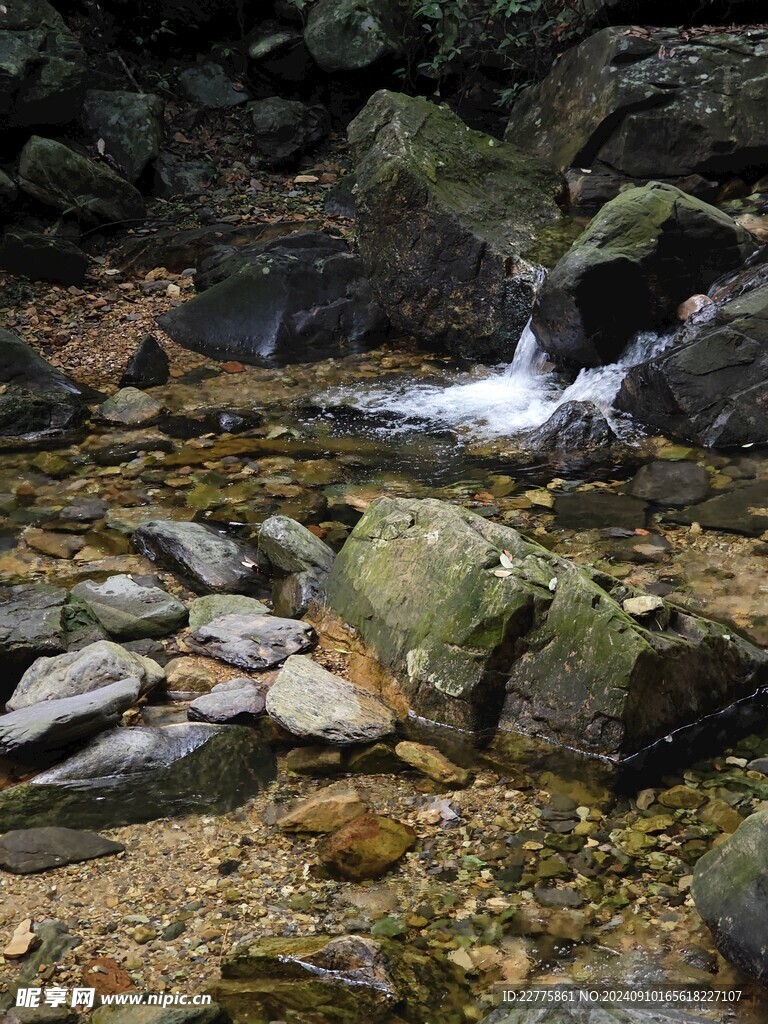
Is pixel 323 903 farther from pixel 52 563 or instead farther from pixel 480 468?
pixel 480 468

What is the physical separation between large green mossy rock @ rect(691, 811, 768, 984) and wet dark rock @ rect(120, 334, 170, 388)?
5.82 m

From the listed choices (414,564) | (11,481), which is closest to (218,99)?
(11,481)

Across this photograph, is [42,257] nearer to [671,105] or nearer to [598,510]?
[671,105]

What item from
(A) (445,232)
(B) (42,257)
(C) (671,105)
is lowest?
(B) (42,257)

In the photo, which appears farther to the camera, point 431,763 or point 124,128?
point 124,128

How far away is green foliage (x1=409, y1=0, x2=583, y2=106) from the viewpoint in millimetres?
9203

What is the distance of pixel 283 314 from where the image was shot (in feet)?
25.7

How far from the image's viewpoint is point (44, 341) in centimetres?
798

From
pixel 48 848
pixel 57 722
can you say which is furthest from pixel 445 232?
pixel 48 848

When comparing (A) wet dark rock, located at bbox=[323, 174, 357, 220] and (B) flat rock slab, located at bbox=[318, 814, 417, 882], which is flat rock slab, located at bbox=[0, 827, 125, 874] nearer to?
(B) flat rock slab, located at bbox=[318, 814, 417, 882]

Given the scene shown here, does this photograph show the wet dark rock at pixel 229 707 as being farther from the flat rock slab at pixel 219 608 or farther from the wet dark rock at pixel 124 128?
the wet dark rock at pixel 124 128

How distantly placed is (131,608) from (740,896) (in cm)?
281

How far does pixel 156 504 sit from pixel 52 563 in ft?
2.69

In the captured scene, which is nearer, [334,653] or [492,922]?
[492,922]
